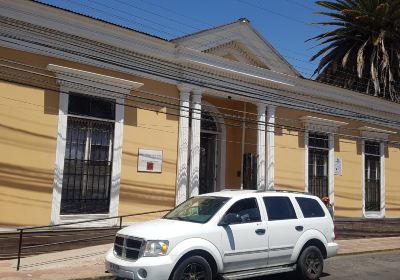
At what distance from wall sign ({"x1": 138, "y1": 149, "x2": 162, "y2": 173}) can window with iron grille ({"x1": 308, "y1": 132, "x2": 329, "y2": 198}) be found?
657 cm

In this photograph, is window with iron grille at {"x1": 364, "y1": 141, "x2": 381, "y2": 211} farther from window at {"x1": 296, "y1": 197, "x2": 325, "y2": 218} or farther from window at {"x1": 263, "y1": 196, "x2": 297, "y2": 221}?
window at {"x1": 263, "y1": 196, "x2": 297, "y2": 221}

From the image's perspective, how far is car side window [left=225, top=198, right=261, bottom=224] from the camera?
816 centimetres

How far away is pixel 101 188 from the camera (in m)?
12.0

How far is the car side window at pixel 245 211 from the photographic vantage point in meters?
8.16

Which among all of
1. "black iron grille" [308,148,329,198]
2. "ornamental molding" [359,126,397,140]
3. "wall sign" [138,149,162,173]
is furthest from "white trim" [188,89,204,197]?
"ornamental molding" [359,126,397,140]

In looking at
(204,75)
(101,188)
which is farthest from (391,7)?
(101,188)

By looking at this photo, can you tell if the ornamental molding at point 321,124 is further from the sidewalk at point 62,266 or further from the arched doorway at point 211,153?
the sidewalk at point 62,266

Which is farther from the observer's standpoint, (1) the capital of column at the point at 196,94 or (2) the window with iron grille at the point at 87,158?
(1) the capital of column at the point at 196,94

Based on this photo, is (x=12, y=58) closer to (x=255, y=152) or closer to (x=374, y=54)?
(x=255, y=152)

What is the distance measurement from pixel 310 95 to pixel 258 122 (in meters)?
2.85

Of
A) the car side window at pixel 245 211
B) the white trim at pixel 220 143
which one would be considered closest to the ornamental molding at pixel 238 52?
the white trim at pixel 220 143

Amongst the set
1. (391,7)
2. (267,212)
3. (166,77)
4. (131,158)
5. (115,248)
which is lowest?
(115,248)

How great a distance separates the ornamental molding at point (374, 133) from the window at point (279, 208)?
10509 mm

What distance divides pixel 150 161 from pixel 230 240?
533 centimetres
